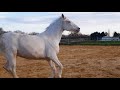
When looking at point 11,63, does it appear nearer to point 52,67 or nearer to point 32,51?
point 32,51

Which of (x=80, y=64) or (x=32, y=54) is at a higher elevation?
(x=32, y=54)

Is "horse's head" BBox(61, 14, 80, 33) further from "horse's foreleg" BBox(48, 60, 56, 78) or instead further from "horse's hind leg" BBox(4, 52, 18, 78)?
"horse's hind leg" BBox(4, 52, 18, 78)

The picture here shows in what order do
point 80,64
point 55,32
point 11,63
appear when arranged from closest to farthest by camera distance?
point 11,63
point 55,32
point 80,64

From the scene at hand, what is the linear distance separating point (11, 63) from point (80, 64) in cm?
141

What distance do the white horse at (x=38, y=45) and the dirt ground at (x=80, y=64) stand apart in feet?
0.70

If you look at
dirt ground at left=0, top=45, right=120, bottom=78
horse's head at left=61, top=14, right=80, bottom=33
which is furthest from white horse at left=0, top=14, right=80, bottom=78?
dirt ground at left=0, top=45, right=120, bottom=78

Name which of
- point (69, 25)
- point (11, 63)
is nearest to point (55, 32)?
point (69, 25)

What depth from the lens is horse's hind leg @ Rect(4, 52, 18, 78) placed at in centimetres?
539

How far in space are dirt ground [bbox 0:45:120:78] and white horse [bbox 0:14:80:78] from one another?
21cm

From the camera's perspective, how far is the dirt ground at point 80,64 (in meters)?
5.77

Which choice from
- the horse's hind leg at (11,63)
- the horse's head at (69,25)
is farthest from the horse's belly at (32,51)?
the horse's head at (69,25)

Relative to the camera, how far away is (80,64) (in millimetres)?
6137
